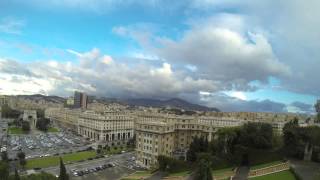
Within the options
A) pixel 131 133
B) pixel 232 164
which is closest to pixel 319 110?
pixel 232 164

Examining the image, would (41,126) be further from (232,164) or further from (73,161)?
(232,164)

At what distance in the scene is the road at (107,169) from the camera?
Answer: 57312mm

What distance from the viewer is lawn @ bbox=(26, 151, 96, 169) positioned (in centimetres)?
6334

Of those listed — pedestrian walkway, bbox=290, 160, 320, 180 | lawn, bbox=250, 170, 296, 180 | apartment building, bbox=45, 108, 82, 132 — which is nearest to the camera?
pedestrian walkway, bbox=290, 160, 320, 180

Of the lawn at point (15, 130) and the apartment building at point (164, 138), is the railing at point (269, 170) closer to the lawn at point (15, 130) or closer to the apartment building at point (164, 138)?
the apartment building at point (164, 138)

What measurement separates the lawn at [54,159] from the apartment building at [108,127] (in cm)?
2745

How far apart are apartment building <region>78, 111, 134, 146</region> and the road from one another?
1293 inches

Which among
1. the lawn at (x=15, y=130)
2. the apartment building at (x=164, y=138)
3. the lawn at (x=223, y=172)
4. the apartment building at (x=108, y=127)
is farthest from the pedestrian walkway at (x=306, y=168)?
the lawn at (x=15, y=130)

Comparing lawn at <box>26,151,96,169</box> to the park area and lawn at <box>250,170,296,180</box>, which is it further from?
lawn at <box>250,170,296,180</box>

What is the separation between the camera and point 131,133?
117062mm

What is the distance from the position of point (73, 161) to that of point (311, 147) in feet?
136

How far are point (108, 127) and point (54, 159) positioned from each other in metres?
41.3

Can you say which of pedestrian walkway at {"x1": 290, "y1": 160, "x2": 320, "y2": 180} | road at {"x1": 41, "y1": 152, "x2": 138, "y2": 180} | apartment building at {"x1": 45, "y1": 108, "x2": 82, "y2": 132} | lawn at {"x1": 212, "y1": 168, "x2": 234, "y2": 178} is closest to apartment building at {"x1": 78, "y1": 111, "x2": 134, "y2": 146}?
apartment building at {"x1": 45, "y1": 108, "x2": 82, "y2": 132}

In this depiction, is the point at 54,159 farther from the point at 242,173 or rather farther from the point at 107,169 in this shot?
the point at 242,173
